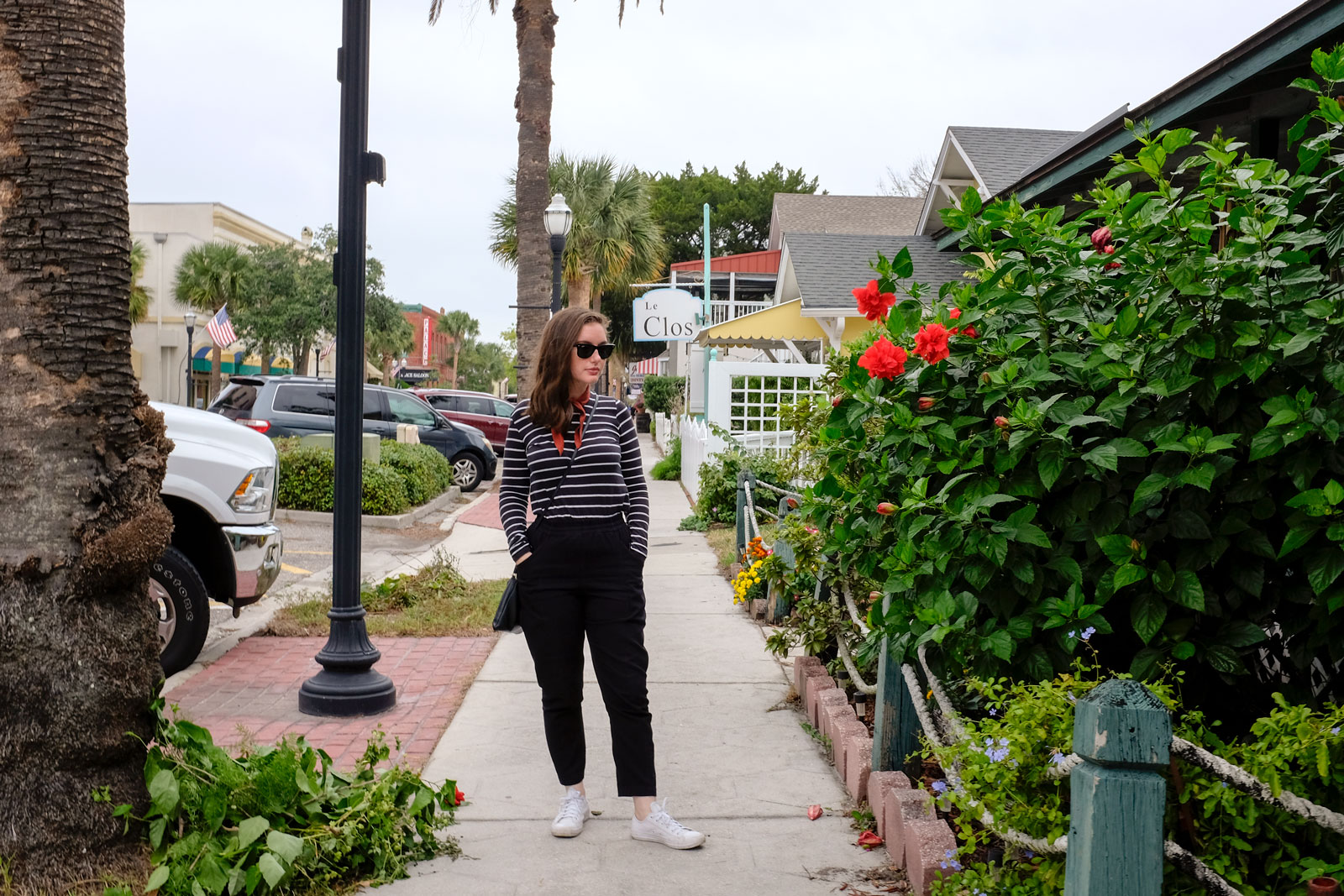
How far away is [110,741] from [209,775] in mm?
355

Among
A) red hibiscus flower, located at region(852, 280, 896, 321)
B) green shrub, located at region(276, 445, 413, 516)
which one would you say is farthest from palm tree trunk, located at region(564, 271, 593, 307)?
red hibiscus flower, located at region(852, 280, 896, 321)

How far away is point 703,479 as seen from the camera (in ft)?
47.2

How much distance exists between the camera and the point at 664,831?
406cm

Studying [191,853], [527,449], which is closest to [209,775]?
[191,853]

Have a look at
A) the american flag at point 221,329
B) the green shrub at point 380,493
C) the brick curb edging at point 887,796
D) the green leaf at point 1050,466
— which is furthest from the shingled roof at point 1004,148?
the american flag at point 221,329

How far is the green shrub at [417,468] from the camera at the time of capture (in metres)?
16.3

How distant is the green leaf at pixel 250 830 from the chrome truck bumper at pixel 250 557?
3451mm

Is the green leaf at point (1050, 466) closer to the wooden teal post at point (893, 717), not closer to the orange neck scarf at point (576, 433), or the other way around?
the wooden teal post at point (893, 717)

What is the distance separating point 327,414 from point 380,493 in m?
3.98

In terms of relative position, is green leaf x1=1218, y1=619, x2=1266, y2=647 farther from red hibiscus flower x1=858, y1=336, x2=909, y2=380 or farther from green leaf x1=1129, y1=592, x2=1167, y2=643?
red hibiscus flower x1=858, y1=336, x2=909, y2=380

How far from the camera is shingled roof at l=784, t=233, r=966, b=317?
65.2 feet

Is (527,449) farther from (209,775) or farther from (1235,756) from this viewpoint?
(1235,756)

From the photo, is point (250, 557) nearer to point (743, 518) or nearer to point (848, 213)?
point (743, 518)

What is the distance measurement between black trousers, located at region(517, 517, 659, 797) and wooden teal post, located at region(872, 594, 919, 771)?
822 mm
